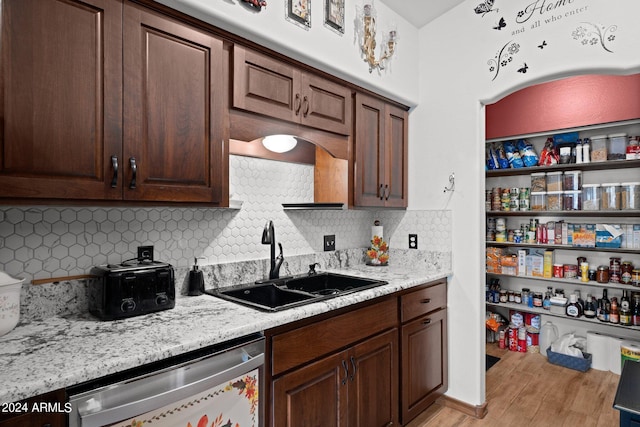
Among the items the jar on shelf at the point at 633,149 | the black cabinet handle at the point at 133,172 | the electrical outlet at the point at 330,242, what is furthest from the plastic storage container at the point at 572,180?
the black cabinet handle at the point at 133,172

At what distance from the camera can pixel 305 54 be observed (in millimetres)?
1927

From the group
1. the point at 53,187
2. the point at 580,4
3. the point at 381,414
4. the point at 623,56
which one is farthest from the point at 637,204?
the point at 53,187

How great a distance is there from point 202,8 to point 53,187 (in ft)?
2.95

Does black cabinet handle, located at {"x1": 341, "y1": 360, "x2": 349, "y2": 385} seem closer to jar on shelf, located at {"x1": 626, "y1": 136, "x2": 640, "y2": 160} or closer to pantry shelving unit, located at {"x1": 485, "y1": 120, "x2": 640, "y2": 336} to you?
pantry shelving unit, located at {"x1": 485, "y1": 120, "x2": 640, "y2": 336}

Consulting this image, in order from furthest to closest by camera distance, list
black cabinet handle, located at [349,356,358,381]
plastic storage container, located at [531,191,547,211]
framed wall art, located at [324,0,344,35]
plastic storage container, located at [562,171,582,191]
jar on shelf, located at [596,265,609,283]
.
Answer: plastic storage container, located at [531,191,547,211] < plastic storage container, located at [562,171,582,191] < jar on shelf, located at [596,265,609,283] < framed wall art, located at [324,0,344,35] < black cabinet handle, located at [349,356,358,381]

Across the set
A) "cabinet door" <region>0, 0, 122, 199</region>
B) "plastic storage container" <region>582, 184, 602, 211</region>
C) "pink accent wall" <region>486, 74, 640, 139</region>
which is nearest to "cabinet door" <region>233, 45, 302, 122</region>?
"cabinet door" <region>0, 0, 122, 199</region>

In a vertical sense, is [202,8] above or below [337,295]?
above

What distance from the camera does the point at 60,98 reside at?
1212 mm

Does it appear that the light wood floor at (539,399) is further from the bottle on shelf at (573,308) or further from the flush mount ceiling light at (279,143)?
the flush mount ceiling light at (279,143)

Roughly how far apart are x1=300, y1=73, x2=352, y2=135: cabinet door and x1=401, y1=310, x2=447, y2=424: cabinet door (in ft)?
4.21

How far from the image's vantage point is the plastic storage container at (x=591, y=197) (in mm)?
3197

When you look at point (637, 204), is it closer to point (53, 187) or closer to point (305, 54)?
point (305, 54)

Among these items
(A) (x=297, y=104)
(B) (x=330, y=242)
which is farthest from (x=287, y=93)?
(B) (x=330, y=242)

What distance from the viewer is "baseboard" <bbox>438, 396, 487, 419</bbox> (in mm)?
2486
